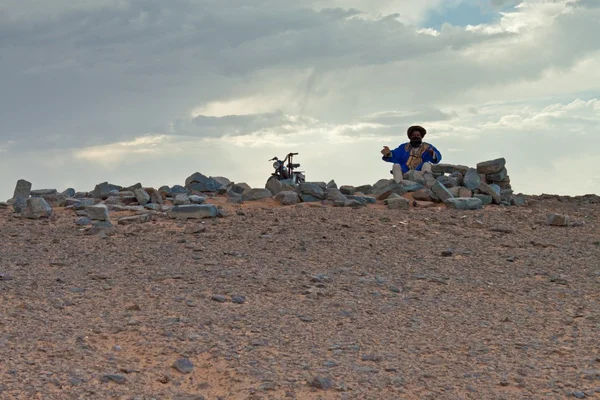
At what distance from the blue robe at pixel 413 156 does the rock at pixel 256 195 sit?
353 centimetres

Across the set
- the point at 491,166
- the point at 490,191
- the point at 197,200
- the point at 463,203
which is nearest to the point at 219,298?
the point at 197,200

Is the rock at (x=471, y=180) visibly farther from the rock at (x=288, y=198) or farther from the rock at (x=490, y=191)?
the rock at (x=288, y=198)

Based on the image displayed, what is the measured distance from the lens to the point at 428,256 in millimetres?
8977

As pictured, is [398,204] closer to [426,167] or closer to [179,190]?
[426,167]

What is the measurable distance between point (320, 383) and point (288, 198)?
7472 millimetres

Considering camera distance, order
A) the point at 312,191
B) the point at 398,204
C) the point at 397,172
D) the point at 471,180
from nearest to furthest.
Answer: the point at 398,204, the point at 312,191, the point at 471,180, the point at 397,172

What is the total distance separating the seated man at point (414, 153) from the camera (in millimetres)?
15344

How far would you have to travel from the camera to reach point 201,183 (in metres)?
14.2

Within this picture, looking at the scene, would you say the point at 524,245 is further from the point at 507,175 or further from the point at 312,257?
the point at 507,175

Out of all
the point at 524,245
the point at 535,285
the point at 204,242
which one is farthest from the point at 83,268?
the point at 524,245

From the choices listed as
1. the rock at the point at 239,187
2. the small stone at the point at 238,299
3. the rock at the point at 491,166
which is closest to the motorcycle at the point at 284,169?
the rock at the point at 239,187

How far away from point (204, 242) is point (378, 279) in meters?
2.57

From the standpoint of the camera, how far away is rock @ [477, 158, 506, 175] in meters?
14.4

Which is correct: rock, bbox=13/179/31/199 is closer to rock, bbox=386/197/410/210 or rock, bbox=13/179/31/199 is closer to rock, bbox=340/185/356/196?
rock, bbox=340/185/356/196
